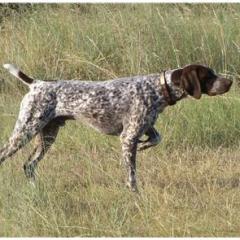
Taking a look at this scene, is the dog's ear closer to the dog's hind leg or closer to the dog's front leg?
the dog's front leg

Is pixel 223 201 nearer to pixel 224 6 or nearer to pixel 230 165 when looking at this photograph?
pixel 230 165

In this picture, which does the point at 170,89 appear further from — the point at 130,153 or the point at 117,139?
the point at 117,139

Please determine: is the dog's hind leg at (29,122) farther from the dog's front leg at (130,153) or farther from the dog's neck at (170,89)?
the dog's neck at (170,89)

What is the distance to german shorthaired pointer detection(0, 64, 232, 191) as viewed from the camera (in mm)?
5637

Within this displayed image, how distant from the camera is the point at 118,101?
225 inches

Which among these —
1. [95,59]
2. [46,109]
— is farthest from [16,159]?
[95,59]

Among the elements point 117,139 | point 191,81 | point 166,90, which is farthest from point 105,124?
point 117,139

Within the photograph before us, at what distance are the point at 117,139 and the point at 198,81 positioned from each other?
143 centimetres

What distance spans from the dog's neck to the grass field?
0.66 m

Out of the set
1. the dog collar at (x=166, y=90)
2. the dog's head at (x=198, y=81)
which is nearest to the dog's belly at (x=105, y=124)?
the dog collar at (x=166, y=90)

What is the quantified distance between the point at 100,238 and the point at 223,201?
1.18 m

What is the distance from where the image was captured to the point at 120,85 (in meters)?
5.75

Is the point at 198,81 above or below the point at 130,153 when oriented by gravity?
above

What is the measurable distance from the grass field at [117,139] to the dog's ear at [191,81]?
0.70 m
